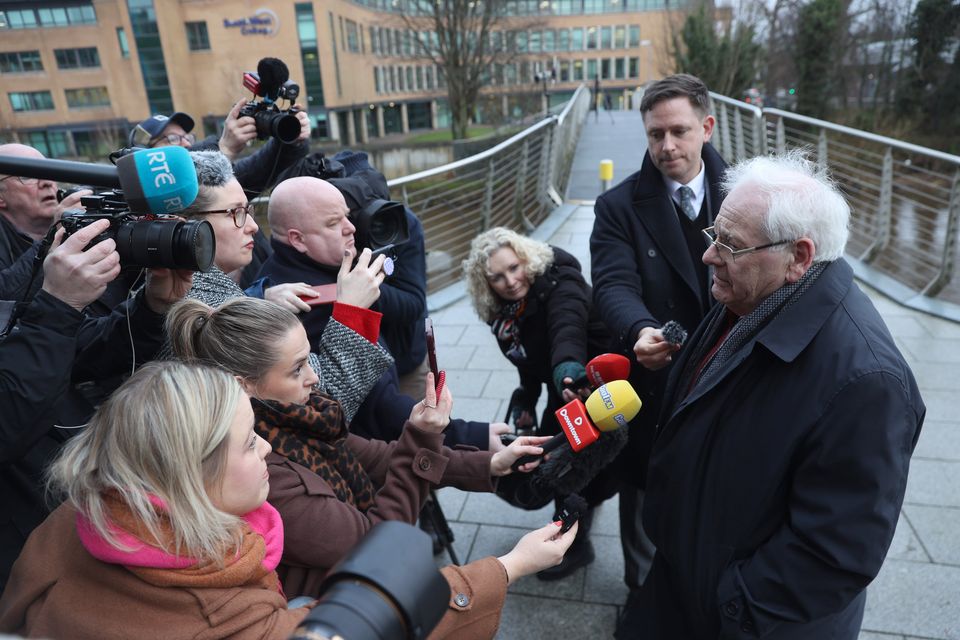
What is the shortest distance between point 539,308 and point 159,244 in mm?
1725

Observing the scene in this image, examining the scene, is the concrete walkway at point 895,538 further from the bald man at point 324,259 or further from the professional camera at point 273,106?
the professional camera at point 273,106

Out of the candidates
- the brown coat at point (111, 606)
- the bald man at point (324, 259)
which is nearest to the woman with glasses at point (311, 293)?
the bald man at point (324, 259)

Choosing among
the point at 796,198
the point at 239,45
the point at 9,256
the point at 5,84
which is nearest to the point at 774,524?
the point at 796,198

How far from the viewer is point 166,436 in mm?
1169

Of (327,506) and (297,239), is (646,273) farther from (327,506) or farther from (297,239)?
(327,506)

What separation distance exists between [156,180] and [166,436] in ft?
2.46

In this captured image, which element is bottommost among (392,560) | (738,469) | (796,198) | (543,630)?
(543,630)

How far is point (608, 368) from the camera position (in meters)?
2.27

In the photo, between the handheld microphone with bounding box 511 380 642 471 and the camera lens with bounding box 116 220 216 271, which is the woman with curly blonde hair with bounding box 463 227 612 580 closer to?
the handheld microphone with bounding box 511 380 642 471

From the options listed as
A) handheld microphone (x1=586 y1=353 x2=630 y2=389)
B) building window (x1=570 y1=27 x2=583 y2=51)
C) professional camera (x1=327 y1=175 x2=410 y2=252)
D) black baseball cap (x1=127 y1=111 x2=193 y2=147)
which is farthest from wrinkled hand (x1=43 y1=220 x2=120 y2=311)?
building window (x1=570 y1=27 x2=583 y2=51)

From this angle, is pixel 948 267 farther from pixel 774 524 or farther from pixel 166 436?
pixel 166 436

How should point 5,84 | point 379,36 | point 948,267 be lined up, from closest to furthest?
point 948,267, point 5,84, point 379,36

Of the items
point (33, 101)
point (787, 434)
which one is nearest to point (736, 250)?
point (787, 434)

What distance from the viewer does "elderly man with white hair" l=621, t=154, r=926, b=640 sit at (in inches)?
57.0
